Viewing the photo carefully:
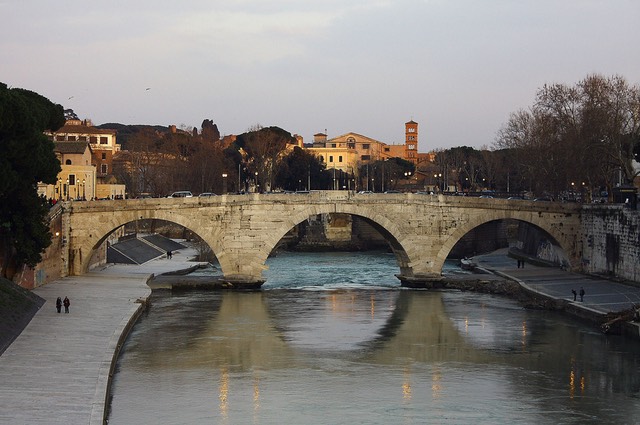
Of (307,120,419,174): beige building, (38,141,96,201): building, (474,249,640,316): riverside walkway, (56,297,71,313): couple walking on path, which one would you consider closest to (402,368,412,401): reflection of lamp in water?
(474,249,640,316): riverside walkway

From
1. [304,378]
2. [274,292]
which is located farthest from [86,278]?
[304,378]

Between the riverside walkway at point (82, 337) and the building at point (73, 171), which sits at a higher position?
the building at point (73, 171)

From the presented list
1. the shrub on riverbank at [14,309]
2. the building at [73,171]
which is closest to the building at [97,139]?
the building at [73,171]

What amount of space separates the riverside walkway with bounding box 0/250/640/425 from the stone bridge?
2.29 metres

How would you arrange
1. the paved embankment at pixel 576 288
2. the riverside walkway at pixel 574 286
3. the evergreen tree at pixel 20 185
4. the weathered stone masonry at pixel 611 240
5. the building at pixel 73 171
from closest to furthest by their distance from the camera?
the evergreen tree at pixel 20 185 → the paved embankment at pixel 576 288 → the riverside walkway at pixel 574 286 → the weathered stone masonry at pixel 611 240 → the building at pixel 73 171

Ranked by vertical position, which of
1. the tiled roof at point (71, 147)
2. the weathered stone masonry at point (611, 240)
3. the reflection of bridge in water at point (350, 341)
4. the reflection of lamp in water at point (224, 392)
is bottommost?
the reflection of lamp in water at point (224, 392)

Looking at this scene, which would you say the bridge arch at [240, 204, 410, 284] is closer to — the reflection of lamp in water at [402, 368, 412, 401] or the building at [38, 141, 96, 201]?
the reflection of lamp in water at [402, 368, 412, 401]

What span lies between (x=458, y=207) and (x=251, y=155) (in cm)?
5259

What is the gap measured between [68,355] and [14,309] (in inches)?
234

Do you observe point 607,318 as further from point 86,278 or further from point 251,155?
point 251,155

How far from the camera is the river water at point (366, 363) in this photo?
1083 inches

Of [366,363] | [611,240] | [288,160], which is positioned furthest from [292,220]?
[288,160]

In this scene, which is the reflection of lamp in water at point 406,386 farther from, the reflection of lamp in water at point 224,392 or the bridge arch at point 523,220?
the bridge arch at point 523,220

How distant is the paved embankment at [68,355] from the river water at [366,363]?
2.79 feet
